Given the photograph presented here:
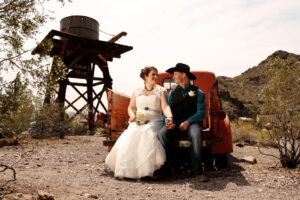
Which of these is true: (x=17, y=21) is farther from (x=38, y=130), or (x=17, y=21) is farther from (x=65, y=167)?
(x=38, y=130)

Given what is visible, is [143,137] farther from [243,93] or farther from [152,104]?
[243,93]

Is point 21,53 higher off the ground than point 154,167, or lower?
higher

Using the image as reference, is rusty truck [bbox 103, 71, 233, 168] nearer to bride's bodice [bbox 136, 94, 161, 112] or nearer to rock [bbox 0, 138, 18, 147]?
bride's bodice [bbox 136, 94, 161, 112]

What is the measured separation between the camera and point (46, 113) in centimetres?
939

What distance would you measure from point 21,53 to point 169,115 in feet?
7.60

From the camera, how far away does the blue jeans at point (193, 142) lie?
13.0 ft

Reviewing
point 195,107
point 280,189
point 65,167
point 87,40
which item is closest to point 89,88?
point 87,40

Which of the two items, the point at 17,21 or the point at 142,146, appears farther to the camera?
the point at 142,146

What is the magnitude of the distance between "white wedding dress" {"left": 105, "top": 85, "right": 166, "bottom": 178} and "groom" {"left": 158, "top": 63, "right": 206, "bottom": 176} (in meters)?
0.18

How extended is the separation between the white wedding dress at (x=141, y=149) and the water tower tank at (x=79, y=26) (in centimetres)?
928

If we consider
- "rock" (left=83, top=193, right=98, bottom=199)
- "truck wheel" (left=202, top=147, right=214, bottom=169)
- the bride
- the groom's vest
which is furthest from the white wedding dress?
"rock" (left=83, top=193, right=98, bottom=199)

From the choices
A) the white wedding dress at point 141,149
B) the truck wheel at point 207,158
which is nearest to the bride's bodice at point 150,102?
the white wedding dress at point 141,149

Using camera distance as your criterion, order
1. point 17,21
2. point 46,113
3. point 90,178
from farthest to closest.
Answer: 1. point 46,113
2. point 90,178
3. point 17,21

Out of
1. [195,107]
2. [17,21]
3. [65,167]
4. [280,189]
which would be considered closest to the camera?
[17,21]
